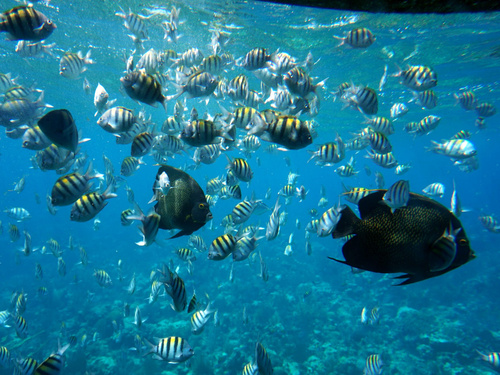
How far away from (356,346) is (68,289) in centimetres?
1993

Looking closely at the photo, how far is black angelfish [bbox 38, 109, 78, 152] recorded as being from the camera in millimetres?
3090

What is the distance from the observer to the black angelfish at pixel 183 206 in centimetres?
224

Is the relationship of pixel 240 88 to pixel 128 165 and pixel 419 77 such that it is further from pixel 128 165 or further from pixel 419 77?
pixel 419 77

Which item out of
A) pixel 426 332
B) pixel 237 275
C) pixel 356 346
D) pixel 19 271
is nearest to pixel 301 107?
pixel 356 346

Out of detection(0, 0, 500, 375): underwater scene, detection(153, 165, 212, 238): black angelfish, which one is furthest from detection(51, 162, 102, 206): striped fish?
detection(153, 165, 212, 238): black angelfish

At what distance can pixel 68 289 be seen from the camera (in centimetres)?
1983

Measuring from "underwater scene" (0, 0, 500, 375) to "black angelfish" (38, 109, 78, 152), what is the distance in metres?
0.02

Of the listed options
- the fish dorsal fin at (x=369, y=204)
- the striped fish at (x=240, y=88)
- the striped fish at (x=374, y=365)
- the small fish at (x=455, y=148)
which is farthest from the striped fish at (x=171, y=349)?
the small fish at (x=455, y=148)

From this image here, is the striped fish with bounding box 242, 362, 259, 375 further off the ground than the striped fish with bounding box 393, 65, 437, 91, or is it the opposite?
the striped fish with bounding box 393, 65, 437, 91

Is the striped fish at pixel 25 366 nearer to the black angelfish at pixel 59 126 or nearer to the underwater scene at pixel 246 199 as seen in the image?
the underwater scene at pixel 246 199

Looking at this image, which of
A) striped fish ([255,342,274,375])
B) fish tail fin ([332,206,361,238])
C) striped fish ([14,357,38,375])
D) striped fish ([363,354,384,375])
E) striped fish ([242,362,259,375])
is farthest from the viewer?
striped fish ([363,354,384,375])

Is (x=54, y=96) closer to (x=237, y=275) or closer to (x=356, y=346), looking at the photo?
(x=237, y=275)

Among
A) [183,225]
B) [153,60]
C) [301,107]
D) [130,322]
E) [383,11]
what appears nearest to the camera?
[383,11]

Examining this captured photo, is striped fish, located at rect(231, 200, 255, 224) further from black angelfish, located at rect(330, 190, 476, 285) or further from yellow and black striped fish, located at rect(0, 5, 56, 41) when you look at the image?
yellow and black striped fish, located at rect(0, 5, 56, 41)
